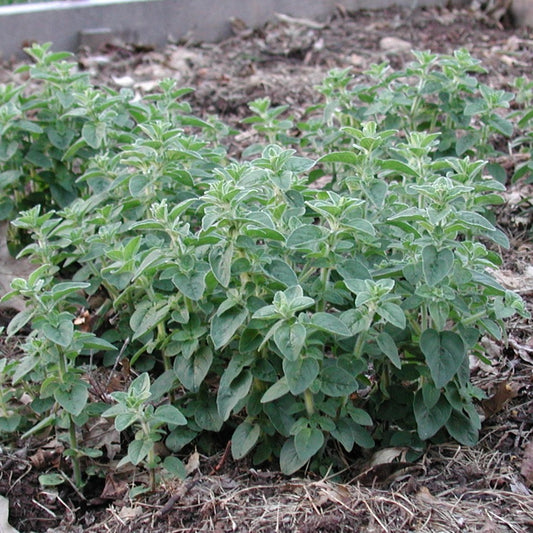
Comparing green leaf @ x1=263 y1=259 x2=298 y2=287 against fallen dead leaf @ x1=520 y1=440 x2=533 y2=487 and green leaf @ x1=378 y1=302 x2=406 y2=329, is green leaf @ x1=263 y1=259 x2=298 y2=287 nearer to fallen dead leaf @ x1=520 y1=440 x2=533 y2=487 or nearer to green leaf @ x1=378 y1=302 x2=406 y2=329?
green leaf @ x1=378 y1=302 x2=406 y2=329

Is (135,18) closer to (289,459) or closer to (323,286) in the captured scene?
(323,286)

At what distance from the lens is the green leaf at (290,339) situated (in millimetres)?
2203

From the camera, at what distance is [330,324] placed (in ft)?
7.48

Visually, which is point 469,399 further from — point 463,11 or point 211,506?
point 463,11

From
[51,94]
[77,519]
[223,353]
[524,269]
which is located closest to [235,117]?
[51,94]

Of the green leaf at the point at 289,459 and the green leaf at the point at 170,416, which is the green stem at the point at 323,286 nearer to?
the green leaf at the point at 289,459

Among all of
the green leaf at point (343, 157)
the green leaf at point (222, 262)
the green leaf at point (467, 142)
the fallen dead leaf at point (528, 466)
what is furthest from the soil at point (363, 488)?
the green leaf at point (343, 157)

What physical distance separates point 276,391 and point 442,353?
0.54 m

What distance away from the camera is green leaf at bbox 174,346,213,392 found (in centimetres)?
258

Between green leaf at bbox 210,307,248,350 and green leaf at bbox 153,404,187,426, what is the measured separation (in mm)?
259

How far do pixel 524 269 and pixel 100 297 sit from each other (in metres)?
1.97

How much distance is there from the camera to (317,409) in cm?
→ 249

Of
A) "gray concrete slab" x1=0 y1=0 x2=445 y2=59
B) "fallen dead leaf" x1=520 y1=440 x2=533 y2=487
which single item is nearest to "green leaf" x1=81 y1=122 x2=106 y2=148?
"fallen dead leaf" x1=520 y1=440 x2=533 y2=487

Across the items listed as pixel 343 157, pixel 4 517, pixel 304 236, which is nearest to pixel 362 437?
pixel 304 236
